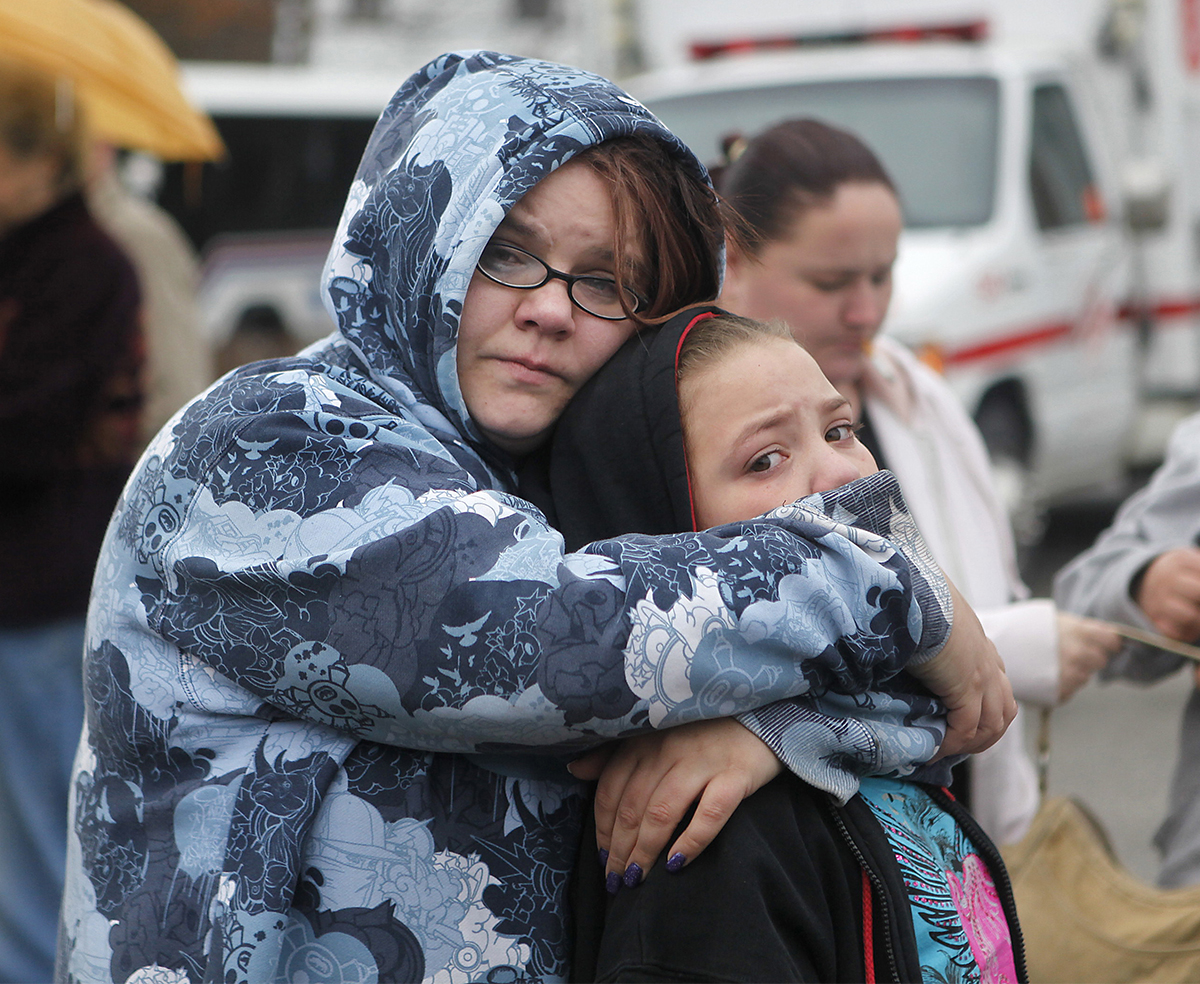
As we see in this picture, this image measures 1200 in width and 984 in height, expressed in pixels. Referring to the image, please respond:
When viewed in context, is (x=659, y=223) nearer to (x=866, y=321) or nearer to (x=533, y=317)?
(x=533, y=317)

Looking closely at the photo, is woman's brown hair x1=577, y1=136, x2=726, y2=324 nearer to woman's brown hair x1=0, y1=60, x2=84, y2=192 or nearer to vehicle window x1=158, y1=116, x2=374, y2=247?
woman's brown hair x1=0, y1=60, x2=84, y2=192

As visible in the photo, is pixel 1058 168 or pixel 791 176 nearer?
pixel 791 176

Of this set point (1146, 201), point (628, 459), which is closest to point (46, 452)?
point (628, 459)

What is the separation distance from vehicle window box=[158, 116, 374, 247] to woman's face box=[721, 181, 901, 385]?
10710 millimetres

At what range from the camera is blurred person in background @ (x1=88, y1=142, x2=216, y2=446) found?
168 inches

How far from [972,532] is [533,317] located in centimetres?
135

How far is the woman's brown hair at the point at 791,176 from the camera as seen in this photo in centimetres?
252

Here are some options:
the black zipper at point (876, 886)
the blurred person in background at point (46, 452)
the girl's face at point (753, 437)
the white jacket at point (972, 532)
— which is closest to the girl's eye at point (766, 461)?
the girl's face at point (753, 437)

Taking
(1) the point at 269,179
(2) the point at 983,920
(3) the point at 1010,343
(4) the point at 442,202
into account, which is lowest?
(1) the point at 269,179

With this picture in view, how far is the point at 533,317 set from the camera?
4.92 feet

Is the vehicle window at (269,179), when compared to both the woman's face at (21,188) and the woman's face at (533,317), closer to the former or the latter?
the woman's face at (21,188)

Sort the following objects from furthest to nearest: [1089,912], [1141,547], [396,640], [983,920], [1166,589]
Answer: [1141,547], [1166,589], [1089,912], [983,920], [396,640]

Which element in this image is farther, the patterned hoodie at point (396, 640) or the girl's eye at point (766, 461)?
the girl's eye at point (766, 461)

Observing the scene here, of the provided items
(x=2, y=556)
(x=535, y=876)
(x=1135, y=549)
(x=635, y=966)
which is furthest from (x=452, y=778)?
(x=2, y=556)
